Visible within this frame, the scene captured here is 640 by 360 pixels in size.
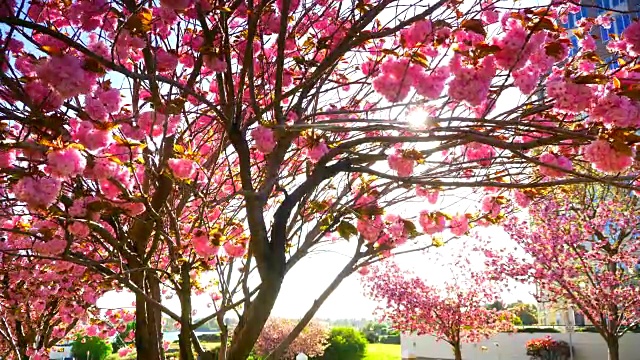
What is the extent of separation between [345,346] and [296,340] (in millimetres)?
3010

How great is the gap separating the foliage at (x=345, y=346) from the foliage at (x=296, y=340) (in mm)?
1270

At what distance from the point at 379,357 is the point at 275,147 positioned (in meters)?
19.5

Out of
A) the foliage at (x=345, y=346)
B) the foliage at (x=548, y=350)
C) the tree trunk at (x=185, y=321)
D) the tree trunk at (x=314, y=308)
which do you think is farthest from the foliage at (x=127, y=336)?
the foliage at (x=548, y=350)

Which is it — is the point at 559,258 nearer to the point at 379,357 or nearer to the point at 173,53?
the point at 173,53

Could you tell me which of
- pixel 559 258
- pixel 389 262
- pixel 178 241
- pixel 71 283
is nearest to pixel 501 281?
pixel 559 258

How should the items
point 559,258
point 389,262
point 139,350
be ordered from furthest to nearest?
point 389,262 → point 559,258 → point 139,350

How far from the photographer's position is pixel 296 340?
17156 millimetres

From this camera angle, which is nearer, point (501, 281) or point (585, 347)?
point (501, 281)

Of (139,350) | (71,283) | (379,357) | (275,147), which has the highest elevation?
(275,147)

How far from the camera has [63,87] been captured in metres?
1.94

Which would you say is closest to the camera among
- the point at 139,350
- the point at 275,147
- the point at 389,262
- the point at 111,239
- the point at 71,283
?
the point at 275,147

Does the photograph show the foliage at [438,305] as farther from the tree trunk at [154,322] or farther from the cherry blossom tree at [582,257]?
the tree trunk at [154,322]

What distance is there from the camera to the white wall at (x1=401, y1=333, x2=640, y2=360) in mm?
13203

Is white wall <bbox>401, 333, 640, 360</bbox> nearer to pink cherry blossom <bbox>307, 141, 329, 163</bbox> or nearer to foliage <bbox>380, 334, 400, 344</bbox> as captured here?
pink cherry blossom <bbox>307, 141, 329, 163</bbox>
